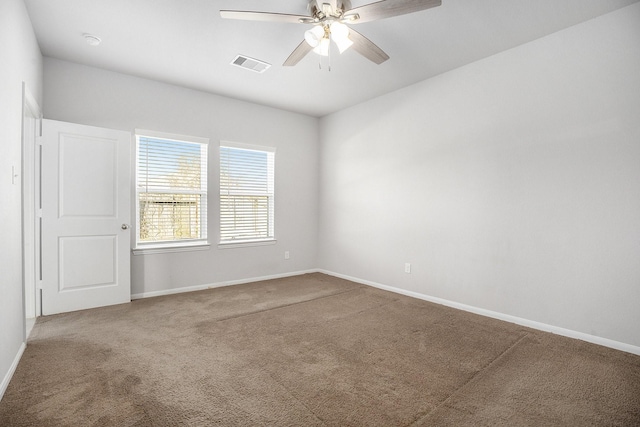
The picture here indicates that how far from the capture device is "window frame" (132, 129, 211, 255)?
155 inches

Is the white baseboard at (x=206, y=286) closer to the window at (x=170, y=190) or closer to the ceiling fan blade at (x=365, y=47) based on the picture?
the window at (x=170, y=190)

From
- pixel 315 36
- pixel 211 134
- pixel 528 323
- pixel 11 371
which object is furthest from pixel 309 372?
pixel 211 134

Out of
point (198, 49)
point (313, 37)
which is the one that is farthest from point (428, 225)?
point (198, 49)

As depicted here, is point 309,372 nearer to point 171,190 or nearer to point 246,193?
point 171,190

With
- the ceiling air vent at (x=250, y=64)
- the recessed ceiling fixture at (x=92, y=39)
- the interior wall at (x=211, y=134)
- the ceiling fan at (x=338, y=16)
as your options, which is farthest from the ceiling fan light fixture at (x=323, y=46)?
the recessed ceiling fixture at (x=92, y=39)

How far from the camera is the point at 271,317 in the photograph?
10.9ft

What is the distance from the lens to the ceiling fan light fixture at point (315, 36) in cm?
229

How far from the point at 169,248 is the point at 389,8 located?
3.71 meters

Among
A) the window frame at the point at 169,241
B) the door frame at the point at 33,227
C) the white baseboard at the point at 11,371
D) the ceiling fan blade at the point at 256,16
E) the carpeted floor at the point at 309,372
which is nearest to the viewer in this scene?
the carpeted floor at the point at 309,372

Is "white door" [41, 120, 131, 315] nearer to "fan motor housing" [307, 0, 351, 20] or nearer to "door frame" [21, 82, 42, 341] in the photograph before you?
"door frame" [21, 82, 42, 341]

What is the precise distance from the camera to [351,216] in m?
5.08

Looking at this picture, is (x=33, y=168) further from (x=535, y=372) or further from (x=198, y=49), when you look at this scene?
(x=535, y=372)

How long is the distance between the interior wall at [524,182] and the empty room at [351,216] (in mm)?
19

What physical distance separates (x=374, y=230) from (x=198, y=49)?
10.5ft
